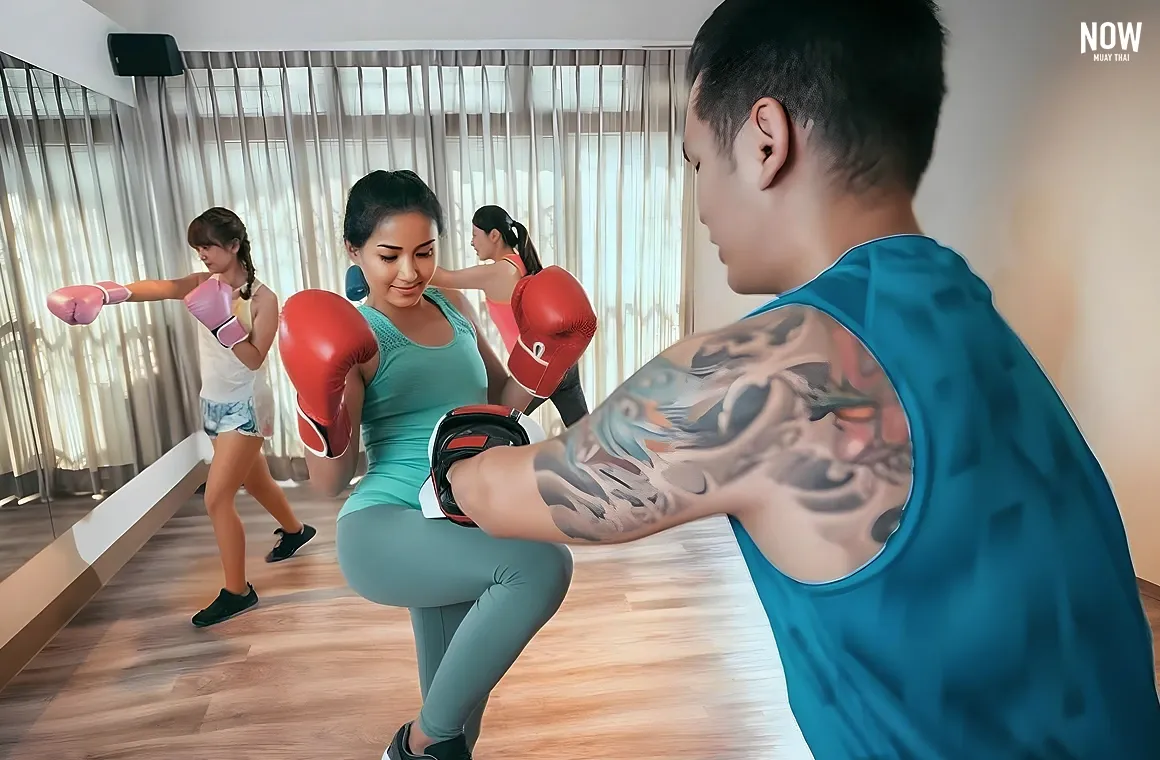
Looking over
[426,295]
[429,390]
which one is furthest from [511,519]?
[426,295]

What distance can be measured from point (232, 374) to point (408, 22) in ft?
6.19

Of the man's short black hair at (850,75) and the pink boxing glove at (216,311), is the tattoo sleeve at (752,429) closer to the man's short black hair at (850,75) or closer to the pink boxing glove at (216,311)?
the man's short black hair at (850,75)

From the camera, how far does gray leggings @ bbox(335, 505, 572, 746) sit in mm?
1290

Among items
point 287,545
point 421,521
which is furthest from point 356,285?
point 287,545

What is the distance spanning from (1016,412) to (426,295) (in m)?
1.18

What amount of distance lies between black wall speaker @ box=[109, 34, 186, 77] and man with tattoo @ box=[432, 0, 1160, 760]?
11.1 ft

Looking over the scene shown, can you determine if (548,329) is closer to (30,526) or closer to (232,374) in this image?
(232,374)

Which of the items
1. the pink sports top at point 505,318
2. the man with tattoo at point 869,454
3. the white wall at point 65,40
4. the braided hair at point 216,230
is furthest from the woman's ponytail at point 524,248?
the man with tattoo at point 869,454

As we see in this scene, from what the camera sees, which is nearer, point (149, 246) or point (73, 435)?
point (73, 435)

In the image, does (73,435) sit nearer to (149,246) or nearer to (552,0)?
(149,246)

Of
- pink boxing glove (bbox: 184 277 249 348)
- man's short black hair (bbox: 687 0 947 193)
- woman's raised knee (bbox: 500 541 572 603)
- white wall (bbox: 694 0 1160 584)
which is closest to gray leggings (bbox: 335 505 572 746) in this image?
woman's raised knee (bbox: 500 541 572 603)

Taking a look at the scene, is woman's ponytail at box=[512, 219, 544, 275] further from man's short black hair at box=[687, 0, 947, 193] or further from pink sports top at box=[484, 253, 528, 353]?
man's short black hair at box=[687, 0, 947, 193]

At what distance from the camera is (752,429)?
59cm

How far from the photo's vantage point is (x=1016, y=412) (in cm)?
60
